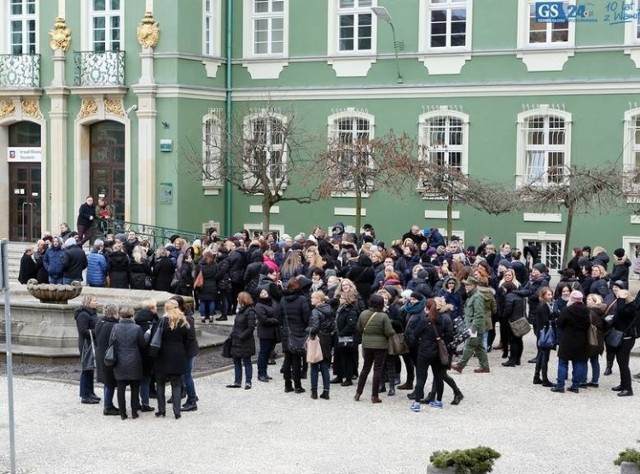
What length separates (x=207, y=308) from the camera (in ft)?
83.8

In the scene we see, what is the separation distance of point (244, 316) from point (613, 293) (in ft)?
19.9

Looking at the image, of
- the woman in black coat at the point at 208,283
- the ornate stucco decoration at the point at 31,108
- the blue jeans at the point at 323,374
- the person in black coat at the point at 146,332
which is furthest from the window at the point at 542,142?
the person in black coat at the point at 146,332

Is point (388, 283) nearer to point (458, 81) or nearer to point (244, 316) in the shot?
point (244, 316)

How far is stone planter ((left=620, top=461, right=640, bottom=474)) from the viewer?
1225 cm

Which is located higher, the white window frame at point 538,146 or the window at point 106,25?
the window at point 106,25

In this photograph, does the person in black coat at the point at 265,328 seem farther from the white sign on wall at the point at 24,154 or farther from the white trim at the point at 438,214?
the white sign on wall at the point at 24,154

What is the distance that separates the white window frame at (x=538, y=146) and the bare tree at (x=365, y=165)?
277cm

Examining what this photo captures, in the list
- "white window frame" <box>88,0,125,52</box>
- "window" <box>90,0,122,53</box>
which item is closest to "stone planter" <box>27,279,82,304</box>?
"white window frame" <box>88,0,125,52</box>

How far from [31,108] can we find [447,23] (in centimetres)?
1188

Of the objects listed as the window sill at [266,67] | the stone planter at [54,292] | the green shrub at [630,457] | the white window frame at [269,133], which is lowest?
the green shrub at [630,457]

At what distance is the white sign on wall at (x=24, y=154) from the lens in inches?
1433

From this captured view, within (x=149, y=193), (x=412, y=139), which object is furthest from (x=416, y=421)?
(x=149, y=193)

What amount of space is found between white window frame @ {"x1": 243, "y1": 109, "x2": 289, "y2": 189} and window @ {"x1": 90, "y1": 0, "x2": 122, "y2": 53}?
4.11 meters

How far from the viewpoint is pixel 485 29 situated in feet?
109
